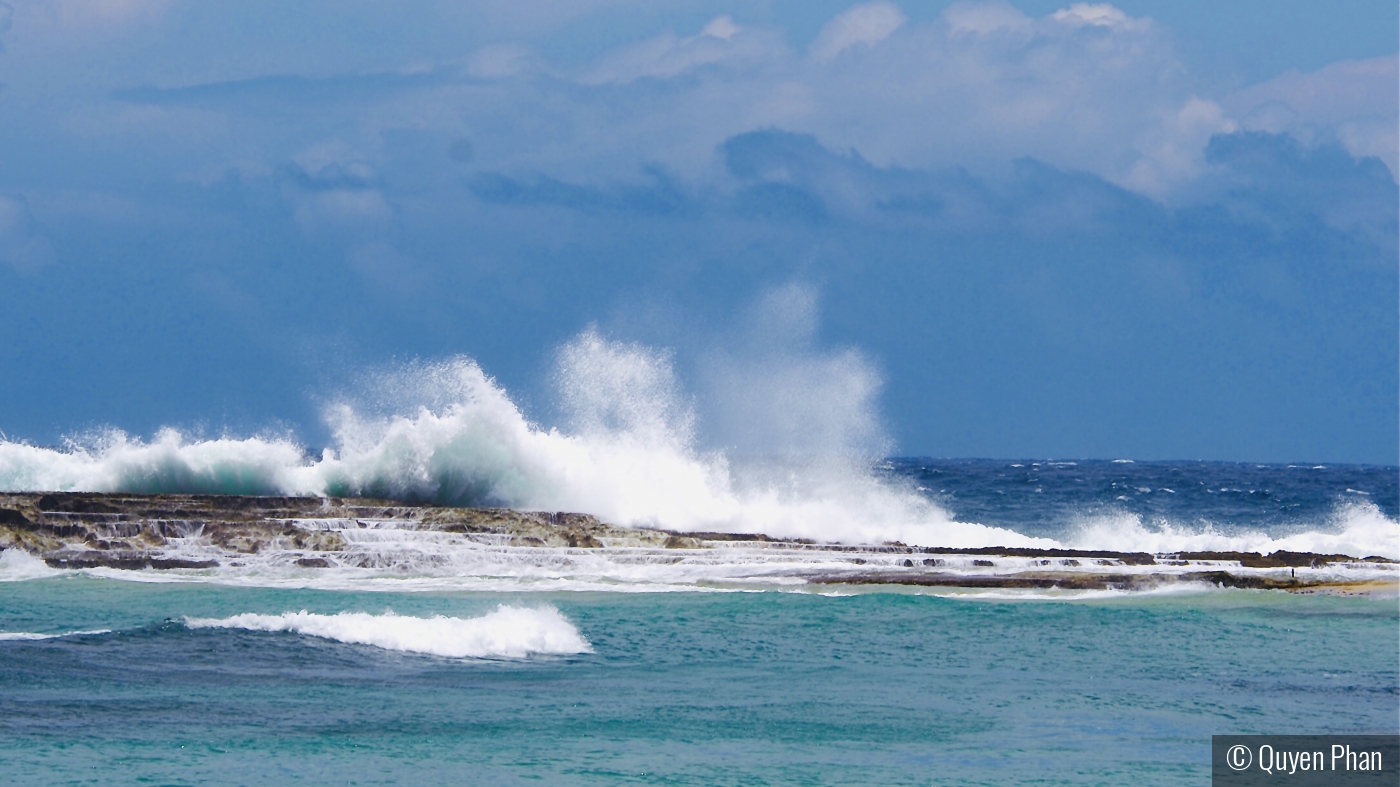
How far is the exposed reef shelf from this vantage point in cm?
2228

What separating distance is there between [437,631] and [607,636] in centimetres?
192

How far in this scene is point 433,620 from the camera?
1681cm

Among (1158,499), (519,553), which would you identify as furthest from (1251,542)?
(1158,499)

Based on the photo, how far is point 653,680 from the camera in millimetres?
14453

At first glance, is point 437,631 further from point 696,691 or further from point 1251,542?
point 1251,542

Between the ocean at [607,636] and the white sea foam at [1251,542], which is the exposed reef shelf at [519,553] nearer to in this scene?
the ocean at [607,636]

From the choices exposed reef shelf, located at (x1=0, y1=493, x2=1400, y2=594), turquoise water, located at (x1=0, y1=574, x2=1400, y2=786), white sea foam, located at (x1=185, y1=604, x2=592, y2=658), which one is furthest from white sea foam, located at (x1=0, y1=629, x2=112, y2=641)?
exposed reef shelf, located at (x1=0, y1=493, x2=1400, y2=594)

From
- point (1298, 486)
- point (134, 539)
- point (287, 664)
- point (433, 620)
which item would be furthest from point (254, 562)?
point (1298, 486)

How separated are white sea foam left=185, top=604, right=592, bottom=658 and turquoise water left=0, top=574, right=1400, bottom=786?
260mm

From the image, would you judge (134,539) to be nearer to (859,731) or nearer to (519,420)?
(519,420)

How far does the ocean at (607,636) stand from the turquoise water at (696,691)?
5 centimetres

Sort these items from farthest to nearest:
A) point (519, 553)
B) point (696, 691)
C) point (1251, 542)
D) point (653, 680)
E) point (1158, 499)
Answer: point (1158, 499) < point (1251, 542) < point (519, 553) < point (653, 680) < point (696, 691)

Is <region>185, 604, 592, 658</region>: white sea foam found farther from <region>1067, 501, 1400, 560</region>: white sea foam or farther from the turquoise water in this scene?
<region>1067, 501, 1400, 560</region>: white sea foam

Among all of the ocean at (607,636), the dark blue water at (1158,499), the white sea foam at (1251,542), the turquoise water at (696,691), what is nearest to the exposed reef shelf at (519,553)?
the ocean at (607,636)
